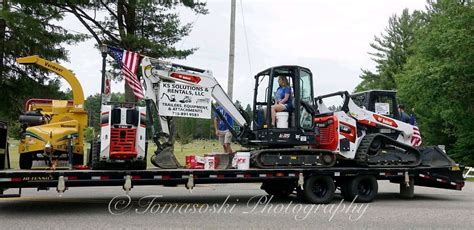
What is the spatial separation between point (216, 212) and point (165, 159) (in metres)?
1.77

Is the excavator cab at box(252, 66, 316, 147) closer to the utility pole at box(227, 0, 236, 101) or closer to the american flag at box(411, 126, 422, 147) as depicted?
the american flag at box(411, 126, 422, 147)

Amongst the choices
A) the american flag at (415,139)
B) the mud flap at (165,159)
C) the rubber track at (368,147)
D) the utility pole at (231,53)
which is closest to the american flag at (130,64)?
the mud flap at (165,159)

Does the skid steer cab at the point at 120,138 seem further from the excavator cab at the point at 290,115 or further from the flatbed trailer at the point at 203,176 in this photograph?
the excavator cab at the point at 290,115

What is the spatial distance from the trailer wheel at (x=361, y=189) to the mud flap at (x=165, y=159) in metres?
4.13

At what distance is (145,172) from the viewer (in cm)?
982

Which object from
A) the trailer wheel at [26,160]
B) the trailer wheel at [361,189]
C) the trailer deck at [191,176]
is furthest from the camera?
the trailer wheel at [361,189]

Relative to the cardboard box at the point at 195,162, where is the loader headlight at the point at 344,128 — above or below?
above

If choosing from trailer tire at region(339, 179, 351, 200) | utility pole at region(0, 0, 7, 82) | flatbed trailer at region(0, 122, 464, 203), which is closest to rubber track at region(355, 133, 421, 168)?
flatbed trailer at region(0, 122, 464, 203)

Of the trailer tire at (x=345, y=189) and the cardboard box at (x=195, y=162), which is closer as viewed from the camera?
the cardboard box at (x=195, y=162)

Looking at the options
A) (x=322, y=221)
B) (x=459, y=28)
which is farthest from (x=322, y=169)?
(x=459, y=28)

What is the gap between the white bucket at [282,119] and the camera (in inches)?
461

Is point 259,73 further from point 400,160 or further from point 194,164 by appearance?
point 400,160

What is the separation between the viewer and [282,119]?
1176 centimetres

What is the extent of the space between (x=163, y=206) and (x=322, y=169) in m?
3.66
